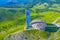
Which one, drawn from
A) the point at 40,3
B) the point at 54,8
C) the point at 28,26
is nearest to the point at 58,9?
the point at 54,8

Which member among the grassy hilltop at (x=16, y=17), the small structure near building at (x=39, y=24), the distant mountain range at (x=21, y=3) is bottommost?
the small structure near building at (x=39, y=24)

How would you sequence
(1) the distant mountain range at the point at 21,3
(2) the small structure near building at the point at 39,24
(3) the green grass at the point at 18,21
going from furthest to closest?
(1) the distant mountain range at the point at 21,3 → (3) the green grass at the point at 18,21 → (2) the small structure near building at the point at 39,24

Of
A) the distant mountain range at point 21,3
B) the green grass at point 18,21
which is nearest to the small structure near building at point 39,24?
the green grass at point 18,21

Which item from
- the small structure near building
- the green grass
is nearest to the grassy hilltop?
the green grass

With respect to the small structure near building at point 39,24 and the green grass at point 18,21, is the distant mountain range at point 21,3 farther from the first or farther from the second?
the small structure near building at point 39,24

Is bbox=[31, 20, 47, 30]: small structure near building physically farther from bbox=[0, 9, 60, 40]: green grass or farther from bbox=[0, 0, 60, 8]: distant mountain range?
bbox=[0, 0, 60, 8]: distant mountain range

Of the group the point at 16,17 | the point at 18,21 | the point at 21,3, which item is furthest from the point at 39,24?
the point at 21,3

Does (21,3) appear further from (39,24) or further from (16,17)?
(39,24)

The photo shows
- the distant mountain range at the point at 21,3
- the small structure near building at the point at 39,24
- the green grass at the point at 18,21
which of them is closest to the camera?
the small structure near building at the point at 39,24

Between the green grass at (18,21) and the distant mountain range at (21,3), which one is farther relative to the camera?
the distant mountain range at (21,3)

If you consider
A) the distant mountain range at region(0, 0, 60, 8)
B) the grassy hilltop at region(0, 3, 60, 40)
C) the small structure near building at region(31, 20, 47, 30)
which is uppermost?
the distant mountain range at region(0, 0, 60, 8)

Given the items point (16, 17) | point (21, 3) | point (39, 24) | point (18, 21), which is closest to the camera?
point (39, 24)

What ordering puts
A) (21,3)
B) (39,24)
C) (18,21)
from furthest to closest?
(21,3), (18,21), (39,24)
